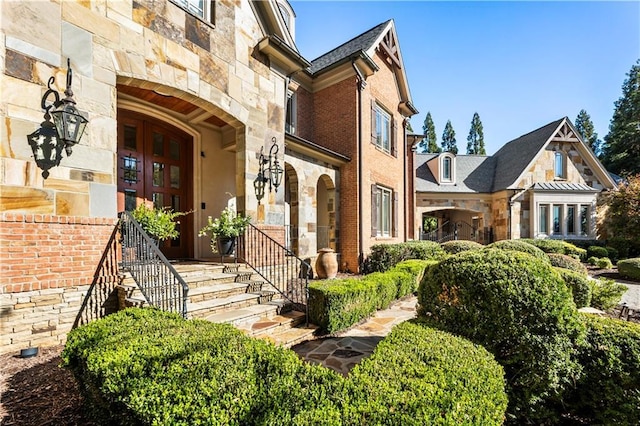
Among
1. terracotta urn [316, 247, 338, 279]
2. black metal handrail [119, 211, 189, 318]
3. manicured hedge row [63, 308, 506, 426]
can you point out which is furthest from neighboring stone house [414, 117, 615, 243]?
manicured hedge row [63, 308, 506, 426]

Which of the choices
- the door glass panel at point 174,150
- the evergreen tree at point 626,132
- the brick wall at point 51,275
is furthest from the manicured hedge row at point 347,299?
the evergreen tree at point 626,132

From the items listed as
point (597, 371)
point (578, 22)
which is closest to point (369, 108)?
point (578, 22)

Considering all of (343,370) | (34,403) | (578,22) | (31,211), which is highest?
(578,22)

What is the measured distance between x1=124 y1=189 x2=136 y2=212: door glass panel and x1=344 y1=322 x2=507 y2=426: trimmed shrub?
6492 mm

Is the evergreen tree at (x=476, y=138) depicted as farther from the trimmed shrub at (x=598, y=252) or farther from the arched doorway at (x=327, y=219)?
the arched doorway at (x=327, y=219)

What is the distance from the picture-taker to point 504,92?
11.0 m

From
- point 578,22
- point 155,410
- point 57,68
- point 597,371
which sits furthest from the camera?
point 578,22

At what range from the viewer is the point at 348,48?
1216 cm

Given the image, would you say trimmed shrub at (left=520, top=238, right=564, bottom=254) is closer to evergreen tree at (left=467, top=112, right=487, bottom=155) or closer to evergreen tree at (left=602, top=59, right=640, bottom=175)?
evergreen tree at (left=602, top=59, right=640, bottom=175)

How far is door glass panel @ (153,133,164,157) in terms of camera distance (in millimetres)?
7113

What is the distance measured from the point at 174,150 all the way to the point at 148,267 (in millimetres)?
4218

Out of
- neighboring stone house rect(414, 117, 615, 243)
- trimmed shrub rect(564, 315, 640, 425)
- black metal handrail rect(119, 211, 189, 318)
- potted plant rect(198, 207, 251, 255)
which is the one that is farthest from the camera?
neighboring stone house rect(414, 117, 615, 243)

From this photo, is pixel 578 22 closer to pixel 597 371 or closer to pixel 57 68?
pixel 597 371

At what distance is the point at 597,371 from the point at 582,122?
4875 cm
